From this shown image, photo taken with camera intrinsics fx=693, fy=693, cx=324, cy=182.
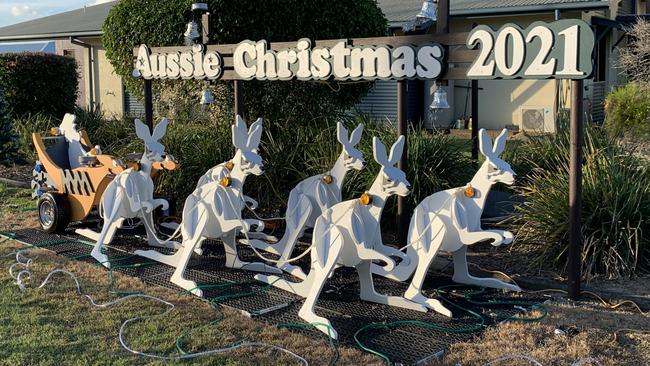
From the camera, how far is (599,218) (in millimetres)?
6078

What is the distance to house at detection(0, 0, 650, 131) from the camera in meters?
15.7

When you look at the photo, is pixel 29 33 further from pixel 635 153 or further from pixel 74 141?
pixel 635 153

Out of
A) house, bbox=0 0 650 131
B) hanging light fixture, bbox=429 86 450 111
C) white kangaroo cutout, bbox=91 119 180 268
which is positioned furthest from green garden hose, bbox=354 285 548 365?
house, bbox=0 0 650 131

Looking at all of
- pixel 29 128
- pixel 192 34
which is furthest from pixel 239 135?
pixel 29 128

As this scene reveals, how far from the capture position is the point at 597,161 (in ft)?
21.6

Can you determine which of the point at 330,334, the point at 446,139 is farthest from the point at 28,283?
the point at 446,139

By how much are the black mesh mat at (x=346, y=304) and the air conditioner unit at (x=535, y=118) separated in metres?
10.9

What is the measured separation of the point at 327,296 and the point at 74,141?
4374 mm

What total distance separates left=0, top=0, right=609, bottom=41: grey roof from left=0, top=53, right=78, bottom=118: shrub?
82.5 inches

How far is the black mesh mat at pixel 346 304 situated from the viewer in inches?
176

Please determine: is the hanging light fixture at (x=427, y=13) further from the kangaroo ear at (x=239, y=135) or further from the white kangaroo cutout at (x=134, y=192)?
the white kangaroo cutout at (x=134, y=192)

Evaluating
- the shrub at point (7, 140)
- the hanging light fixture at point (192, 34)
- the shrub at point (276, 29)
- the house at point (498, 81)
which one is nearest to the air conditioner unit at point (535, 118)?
the house at point (498, 81)

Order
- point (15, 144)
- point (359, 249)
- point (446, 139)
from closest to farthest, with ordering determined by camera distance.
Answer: point (359, 249), point (446, 139), point (15, 144)

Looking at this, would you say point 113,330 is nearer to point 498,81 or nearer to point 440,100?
point 440,100
